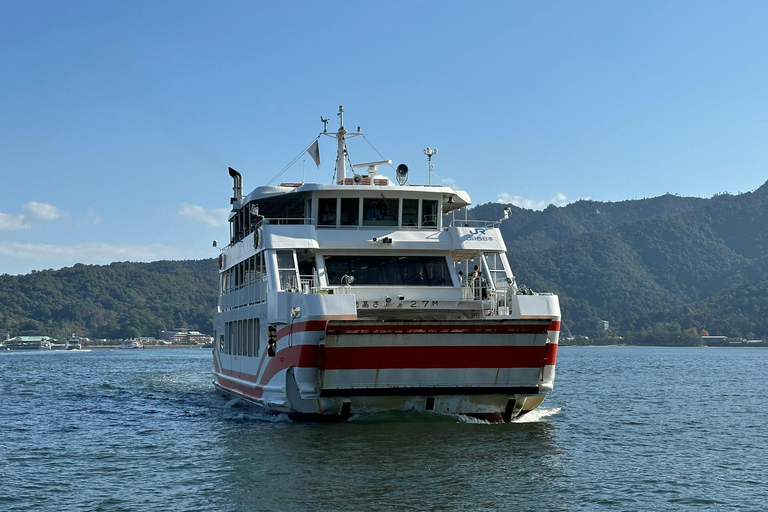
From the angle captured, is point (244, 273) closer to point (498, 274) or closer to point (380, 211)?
point (380, 211)

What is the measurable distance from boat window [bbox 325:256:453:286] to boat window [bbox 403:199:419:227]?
1225mm

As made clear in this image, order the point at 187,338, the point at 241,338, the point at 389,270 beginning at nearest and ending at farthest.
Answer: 1. the point at 389,270
2. the point at 241,338
3. the point at 187,338

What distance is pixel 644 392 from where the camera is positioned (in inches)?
1592

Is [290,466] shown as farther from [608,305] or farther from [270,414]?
[608,305]

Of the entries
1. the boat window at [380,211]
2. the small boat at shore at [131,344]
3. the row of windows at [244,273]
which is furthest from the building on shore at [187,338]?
the boat window at [380,211]

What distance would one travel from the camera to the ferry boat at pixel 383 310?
2012cm

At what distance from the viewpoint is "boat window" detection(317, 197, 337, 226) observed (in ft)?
80.0

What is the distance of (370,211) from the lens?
80.1ft

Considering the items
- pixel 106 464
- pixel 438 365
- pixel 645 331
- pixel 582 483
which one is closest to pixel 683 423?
pixel 438 365

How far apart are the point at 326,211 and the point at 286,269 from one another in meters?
2.54

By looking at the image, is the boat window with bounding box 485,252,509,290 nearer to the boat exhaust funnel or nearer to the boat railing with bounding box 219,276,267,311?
the boat railing with bounding box 219,276,267,311

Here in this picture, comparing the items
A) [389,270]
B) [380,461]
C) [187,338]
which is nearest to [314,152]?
[389,270]

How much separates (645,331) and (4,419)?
156 meters

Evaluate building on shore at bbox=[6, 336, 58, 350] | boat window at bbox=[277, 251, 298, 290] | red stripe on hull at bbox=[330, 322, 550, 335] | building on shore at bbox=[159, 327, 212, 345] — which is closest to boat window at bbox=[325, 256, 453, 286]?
boat window at bbox=[277, 251, 298, 290]
